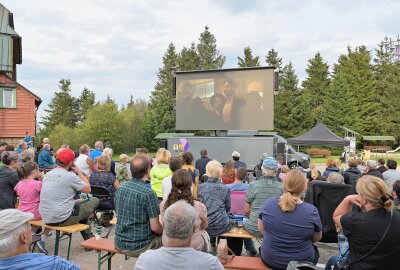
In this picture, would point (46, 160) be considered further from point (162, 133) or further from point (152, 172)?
point (162, 133)

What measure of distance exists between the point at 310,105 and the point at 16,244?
146ft

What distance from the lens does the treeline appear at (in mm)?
34406

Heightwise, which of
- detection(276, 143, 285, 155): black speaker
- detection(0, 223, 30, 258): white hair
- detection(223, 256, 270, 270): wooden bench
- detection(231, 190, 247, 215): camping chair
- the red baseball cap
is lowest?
detection(223, 256, 270, 270): wooden bench

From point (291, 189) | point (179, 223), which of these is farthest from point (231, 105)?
point (179, 223)

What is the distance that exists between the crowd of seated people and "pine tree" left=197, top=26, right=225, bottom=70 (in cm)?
4335

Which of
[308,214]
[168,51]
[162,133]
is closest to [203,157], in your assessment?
[308,214]

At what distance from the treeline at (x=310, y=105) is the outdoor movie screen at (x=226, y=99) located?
17.6 m

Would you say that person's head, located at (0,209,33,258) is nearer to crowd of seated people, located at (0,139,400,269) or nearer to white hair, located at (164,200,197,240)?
crowd of seated people, located at (0,139,400,269)

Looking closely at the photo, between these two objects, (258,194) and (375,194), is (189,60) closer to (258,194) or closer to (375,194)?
(258,194)

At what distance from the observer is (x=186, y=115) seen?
17578 millimetres

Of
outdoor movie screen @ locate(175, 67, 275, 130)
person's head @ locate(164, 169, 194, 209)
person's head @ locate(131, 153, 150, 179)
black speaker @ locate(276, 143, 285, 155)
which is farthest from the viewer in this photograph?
outdoor movie screen @ locate(175, 67, 275, 130)

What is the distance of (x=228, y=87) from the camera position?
16.6m

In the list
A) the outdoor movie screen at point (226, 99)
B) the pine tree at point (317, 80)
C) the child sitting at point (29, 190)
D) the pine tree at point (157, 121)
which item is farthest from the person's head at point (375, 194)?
the pine tree at point (317, 80)

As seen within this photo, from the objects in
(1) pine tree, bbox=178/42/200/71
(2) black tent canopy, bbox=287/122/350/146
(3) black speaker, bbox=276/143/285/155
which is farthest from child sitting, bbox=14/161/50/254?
(1) pine tree, bbox=178/42/200/71
